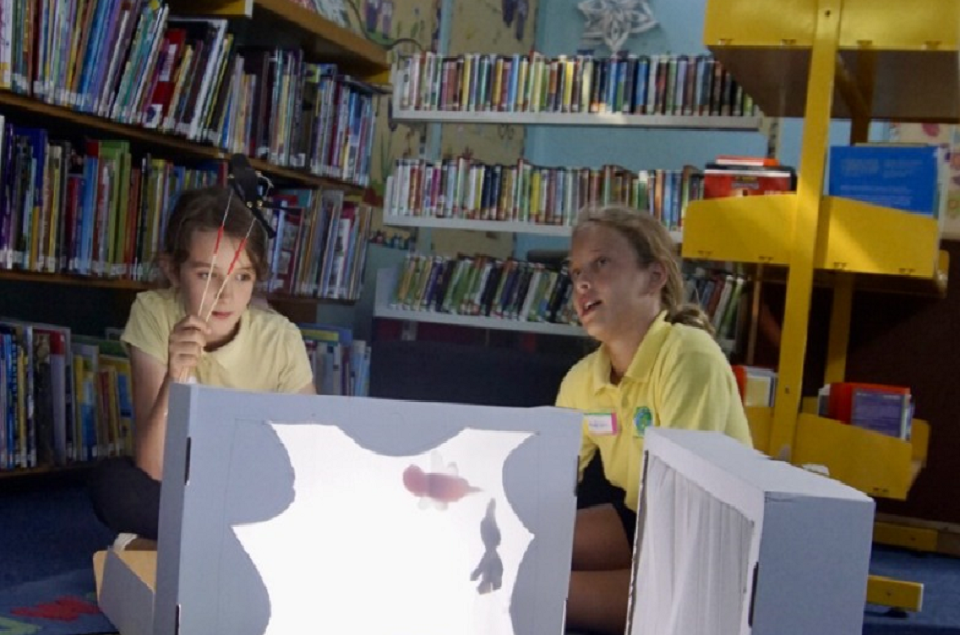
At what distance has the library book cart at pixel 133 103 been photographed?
239cm

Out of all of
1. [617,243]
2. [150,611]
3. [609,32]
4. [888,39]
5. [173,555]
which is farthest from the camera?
[609,32]

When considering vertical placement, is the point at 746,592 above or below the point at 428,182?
below

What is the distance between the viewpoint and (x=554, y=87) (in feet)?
11.4

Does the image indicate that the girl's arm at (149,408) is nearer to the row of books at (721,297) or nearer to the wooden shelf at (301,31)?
the wooden shelf at (301,31)

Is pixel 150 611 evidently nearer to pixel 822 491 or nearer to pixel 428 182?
pixel 822 491

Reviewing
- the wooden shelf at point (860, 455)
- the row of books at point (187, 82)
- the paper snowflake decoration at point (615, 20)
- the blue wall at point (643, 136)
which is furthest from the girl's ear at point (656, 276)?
the paper snowflake decoration at point (615, 20)

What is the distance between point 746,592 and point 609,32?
5.24 m

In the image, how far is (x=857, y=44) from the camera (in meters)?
2.13

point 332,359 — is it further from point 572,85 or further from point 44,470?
point 572,85

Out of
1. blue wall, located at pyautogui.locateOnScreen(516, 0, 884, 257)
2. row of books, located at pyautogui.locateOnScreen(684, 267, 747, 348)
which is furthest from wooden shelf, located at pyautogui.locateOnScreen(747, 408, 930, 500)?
blue wall, located at pyautogui.locateOnScreen(516, 0, 884, 257)

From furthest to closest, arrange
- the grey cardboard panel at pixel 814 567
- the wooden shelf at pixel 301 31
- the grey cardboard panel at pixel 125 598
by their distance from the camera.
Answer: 1. the wooden shelf at pixel 301 31
2. the grey cardboard panel at pixel 125 598
3. the grey cardboard panel at pixel 814 567

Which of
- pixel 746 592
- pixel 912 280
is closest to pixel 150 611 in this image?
pixel 746 592

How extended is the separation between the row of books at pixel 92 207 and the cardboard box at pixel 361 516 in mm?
1850

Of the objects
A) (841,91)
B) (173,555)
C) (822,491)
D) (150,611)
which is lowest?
(150,611)
